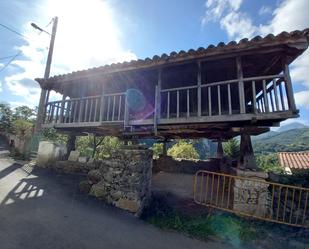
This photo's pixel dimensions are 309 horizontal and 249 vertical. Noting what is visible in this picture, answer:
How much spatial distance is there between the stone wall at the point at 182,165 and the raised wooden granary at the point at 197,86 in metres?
4.97

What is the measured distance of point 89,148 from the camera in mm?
21000

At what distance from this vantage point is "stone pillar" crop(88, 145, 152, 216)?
495 cm

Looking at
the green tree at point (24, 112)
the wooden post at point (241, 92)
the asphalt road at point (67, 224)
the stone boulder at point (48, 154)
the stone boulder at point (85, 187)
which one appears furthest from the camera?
the green tree at point (24, 112)

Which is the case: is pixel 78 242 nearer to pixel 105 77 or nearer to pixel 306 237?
pixel 306 237

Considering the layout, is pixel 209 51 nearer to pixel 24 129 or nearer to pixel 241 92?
pixel 241 92

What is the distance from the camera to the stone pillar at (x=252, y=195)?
5.13m

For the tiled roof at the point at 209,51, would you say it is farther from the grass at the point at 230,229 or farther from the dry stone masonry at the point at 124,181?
the grass at the point at 230,229

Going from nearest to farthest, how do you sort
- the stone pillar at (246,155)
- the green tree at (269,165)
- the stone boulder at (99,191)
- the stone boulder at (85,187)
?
1. the stone boulder at (99,191)
2. the stone boulder at (85,187)
3. the stone pillar at (246,155)
4. the green tree at (269,165)

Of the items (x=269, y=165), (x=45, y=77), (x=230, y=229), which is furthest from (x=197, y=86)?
(x=269, y=165)

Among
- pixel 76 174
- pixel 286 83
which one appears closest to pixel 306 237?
pixel 286 83

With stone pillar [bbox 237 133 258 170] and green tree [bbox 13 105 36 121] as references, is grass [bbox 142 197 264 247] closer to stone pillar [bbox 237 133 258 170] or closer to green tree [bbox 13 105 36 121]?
stone pillar [bbox 237 133 258 170]

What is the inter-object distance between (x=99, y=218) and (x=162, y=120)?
3259mm

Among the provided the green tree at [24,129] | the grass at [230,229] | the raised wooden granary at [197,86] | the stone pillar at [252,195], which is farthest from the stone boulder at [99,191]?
the green tree at [24,129]

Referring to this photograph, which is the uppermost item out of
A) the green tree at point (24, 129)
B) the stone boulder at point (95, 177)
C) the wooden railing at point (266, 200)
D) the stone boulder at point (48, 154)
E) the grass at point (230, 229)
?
the green tree at point (24, 129)
